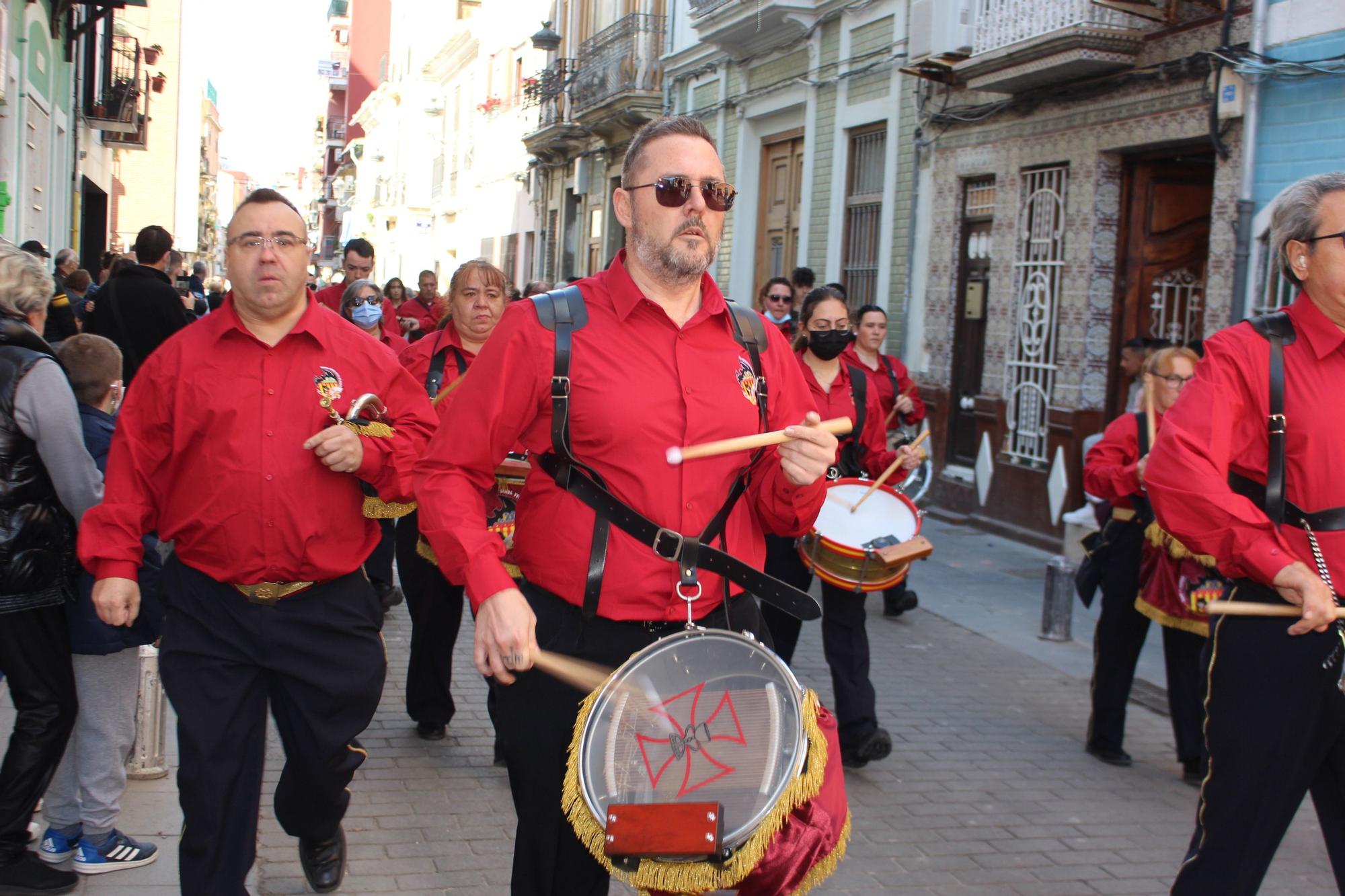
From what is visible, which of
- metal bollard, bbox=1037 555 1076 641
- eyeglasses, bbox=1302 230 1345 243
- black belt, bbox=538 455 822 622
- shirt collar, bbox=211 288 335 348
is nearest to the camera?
black belt, bbox=538 455 822 622

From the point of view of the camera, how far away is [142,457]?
12.7ft

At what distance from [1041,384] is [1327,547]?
31.3 ft

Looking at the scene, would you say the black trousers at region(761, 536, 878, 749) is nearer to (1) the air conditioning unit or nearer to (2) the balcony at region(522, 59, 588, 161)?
(1) the air conditioning unit

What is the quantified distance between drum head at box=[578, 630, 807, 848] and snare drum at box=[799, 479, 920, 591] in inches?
118

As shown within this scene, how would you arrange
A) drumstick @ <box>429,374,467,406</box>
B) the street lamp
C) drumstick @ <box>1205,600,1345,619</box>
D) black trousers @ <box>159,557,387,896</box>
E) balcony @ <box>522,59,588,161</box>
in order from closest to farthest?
1. drumstick @ <box>1205,600,1345,619</box>
2. black trousers @ <box>159,557,387,896</box>
3. drumstick @ <box>429,374,467,406</box>
4. the street lamp
5. balcony @ <box>522,59,588,161</box>

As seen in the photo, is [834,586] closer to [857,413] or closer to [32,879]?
[857,413]

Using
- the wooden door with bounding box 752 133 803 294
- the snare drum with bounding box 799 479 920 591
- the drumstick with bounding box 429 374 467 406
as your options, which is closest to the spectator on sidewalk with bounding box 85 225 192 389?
the drumstick with bounding box 429 374 467 406

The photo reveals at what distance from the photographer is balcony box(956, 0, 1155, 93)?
11305mm

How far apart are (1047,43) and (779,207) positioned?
8268 millimetres

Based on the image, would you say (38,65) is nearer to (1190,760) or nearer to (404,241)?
(1190,760)

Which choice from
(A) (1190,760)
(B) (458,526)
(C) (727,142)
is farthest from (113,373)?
(C) (727,142)

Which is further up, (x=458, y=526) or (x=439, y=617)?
(x=458, y=526)

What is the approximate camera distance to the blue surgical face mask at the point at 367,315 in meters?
9.06

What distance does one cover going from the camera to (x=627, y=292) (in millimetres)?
3275
